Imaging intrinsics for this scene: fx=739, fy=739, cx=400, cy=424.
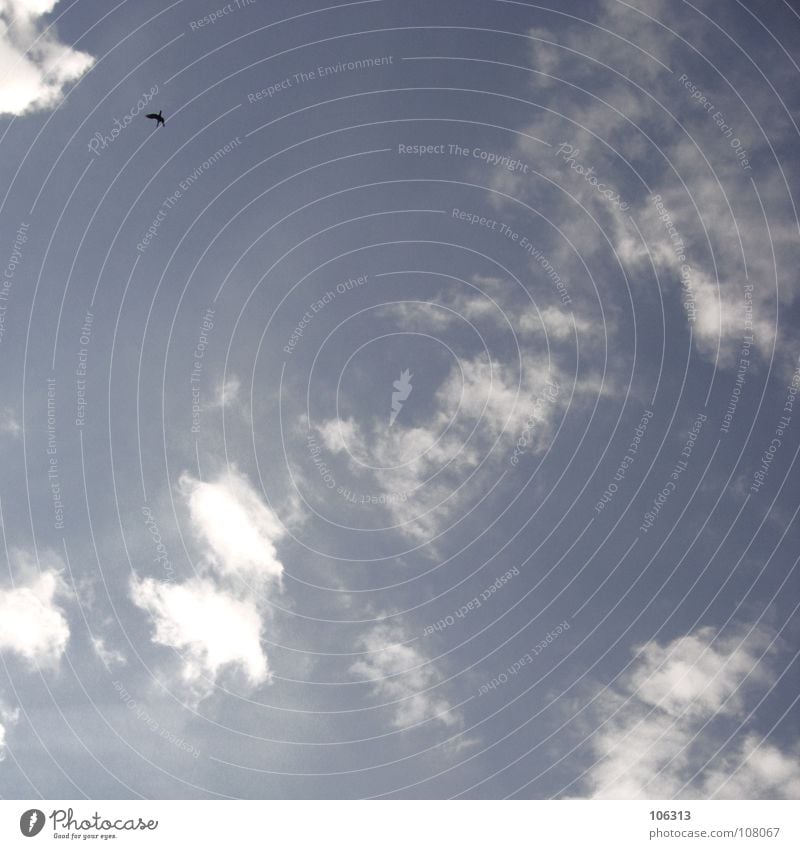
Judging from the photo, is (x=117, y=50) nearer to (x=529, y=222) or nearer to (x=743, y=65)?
(x=529, y=222)

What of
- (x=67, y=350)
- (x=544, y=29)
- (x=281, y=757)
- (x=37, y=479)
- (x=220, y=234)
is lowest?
(x=281, y=757)

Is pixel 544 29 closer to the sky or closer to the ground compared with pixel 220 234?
closer to the sky

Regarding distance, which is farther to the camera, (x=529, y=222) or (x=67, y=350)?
(x=529, y=222)

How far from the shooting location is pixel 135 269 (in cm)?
2511

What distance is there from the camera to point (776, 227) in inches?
981
